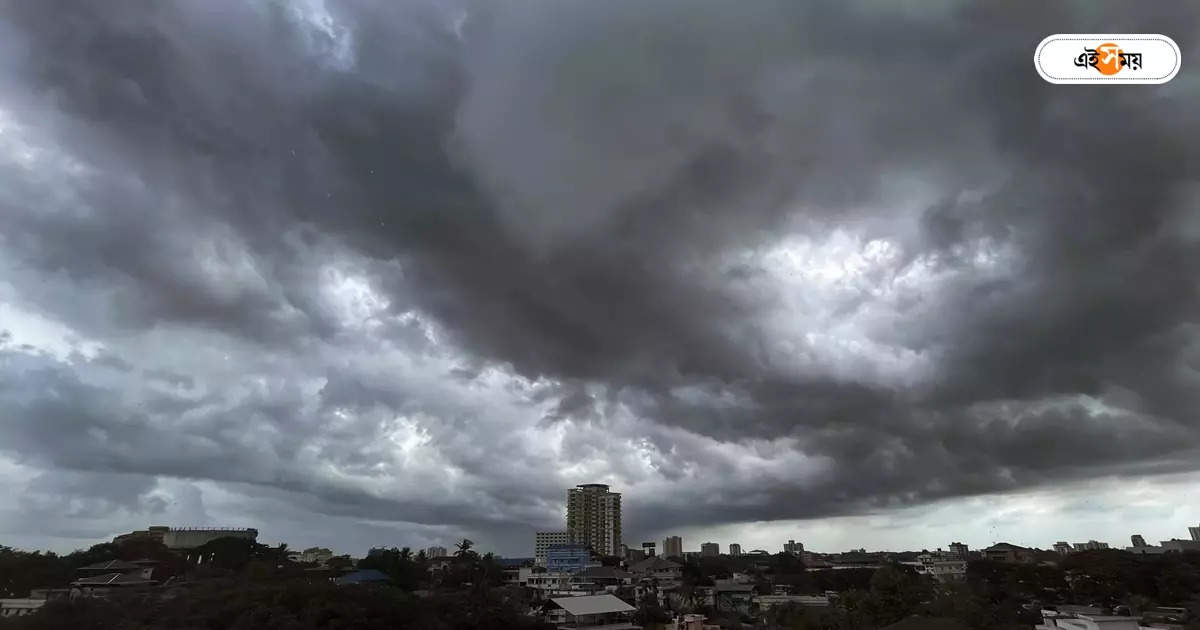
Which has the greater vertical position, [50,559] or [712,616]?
[50,559]

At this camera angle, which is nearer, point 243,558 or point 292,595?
point 292,595

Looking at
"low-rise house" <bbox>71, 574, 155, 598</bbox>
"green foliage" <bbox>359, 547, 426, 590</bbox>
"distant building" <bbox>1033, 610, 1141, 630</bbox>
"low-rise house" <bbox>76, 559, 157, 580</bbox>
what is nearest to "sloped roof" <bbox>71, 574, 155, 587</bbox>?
"low-rise house" <bbox>71, 574, 155, 598</bbox>

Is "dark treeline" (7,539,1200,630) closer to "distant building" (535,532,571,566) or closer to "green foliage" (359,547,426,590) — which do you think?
"green foliage" (359,547,426,590)

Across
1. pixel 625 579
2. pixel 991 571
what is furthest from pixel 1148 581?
pixel 625 579

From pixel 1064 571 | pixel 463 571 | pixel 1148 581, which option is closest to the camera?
pixel 1148 581

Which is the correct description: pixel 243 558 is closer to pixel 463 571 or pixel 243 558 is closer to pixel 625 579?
pixel 463 571

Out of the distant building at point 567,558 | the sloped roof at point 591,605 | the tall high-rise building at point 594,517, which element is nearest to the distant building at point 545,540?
the tall high-rise building at point 594,517

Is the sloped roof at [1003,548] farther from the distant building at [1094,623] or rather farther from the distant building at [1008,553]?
the distant building at [1094,623]
